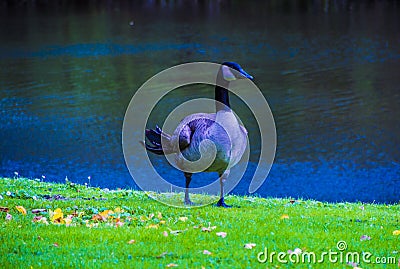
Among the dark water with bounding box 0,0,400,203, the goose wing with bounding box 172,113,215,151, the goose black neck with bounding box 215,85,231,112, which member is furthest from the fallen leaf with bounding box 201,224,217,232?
the dark water with bounding box 0,0,400,203

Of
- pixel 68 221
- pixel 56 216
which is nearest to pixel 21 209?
pixel 56 216

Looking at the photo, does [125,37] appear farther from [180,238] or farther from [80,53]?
[180,238]

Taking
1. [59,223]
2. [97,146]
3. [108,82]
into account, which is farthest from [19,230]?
[108,82]

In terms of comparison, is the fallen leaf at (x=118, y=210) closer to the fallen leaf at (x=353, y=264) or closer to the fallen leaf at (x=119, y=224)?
the fallen leaf at (x=119, y=224)

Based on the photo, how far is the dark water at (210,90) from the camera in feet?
70.8

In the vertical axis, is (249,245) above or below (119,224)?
above

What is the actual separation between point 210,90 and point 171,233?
25.8 m

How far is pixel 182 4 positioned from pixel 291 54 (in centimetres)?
2659

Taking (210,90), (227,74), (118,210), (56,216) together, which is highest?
(227,74)

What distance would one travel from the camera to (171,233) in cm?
870

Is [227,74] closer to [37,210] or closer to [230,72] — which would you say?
[230,72]

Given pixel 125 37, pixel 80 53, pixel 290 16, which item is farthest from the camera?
pixel 290 16

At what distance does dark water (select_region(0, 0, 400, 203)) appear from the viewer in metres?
21.6

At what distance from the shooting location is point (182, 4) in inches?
2591
